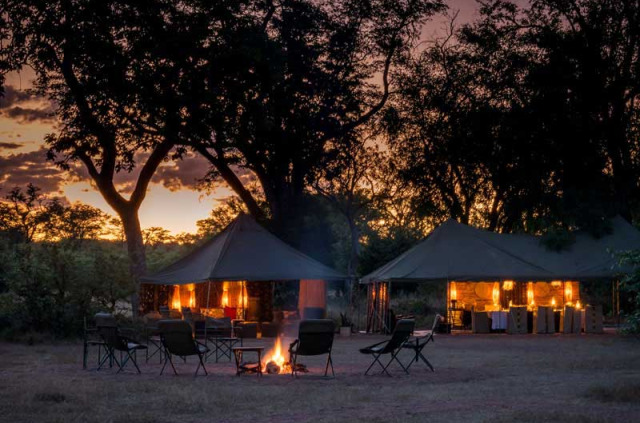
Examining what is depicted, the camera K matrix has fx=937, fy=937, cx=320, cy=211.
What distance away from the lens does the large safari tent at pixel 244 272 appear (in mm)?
21969

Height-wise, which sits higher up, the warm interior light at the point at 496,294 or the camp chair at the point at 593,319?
the warm interior light at the point at 496,294

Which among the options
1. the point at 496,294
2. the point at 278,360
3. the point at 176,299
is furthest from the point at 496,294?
the point at 278,360

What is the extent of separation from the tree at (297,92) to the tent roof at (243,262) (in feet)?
10.5

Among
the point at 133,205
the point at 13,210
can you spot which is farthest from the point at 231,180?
the point at 13,210

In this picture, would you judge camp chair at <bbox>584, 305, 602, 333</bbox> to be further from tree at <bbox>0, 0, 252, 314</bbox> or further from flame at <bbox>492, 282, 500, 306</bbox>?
tree at <bbox>0, 0, 252, 314</bbox>

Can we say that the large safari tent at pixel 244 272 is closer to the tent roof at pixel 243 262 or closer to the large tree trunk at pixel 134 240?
the tent roof at pixel 243 262

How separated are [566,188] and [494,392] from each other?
57.1ft

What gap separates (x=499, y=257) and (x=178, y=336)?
1350 cm

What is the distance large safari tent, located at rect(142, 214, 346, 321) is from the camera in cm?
2197

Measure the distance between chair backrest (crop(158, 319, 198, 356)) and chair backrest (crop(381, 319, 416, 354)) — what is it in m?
2.44

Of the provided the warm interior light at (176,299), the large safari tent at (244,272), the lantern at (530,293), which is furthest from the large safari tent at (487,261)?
the warm interior light at (176,299)

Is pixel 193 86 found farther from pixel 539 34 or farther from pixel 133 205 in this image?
pixel 539 34

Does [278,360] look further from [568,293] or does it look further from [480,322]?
[568,293]

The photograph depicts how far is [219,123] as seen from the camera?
2456cm
